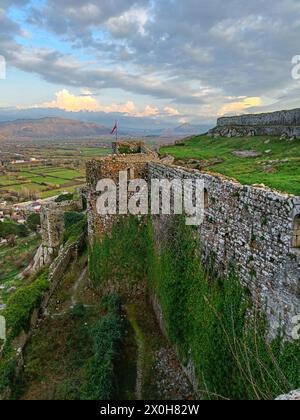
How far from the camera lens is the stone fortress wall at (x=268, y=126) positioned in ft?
67.7

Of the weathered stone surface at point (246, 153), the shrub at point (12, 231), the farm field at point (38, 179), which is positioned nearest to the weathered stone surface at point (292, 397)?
the weathered stone surface at point (246, 153)

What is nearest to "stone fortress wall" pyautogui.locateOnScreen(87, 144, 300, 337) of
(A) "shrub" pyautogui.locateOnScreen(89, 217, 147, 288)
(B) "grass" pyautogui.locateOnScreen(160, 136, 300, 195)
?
(B) "grass" pyautogui.locateOnScreen(160, 136, 300, 195)

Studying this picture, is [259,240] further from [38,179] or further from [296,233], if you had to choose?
[38,179]

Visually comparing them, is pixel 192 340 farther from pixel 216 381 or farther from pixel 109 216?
pixel 109 216

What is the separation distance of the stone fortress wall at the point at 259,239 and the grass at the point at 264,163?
99cm

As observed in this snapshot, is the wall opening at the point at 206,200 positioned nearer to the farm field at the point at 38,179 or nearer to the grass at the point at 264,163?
the grass at the point at 264,163

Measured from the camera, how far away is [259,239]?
7.70 meters

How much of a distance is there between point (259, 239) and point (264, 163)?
24.4 ft

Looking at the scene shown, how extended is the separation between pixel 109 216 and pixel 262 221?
9363mm

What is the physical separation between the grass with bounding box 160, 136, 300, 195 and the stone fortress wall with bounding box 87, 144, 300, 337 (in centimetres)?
99

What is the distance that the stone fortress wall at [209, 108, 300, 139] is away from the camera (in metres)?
20.6

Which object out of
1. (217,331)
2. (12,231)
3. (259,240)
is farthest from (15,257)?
(259,240)

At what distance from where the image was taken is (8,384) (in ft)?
38.3

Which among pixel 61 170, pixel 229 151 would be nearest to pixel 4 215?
pixel 61 170
